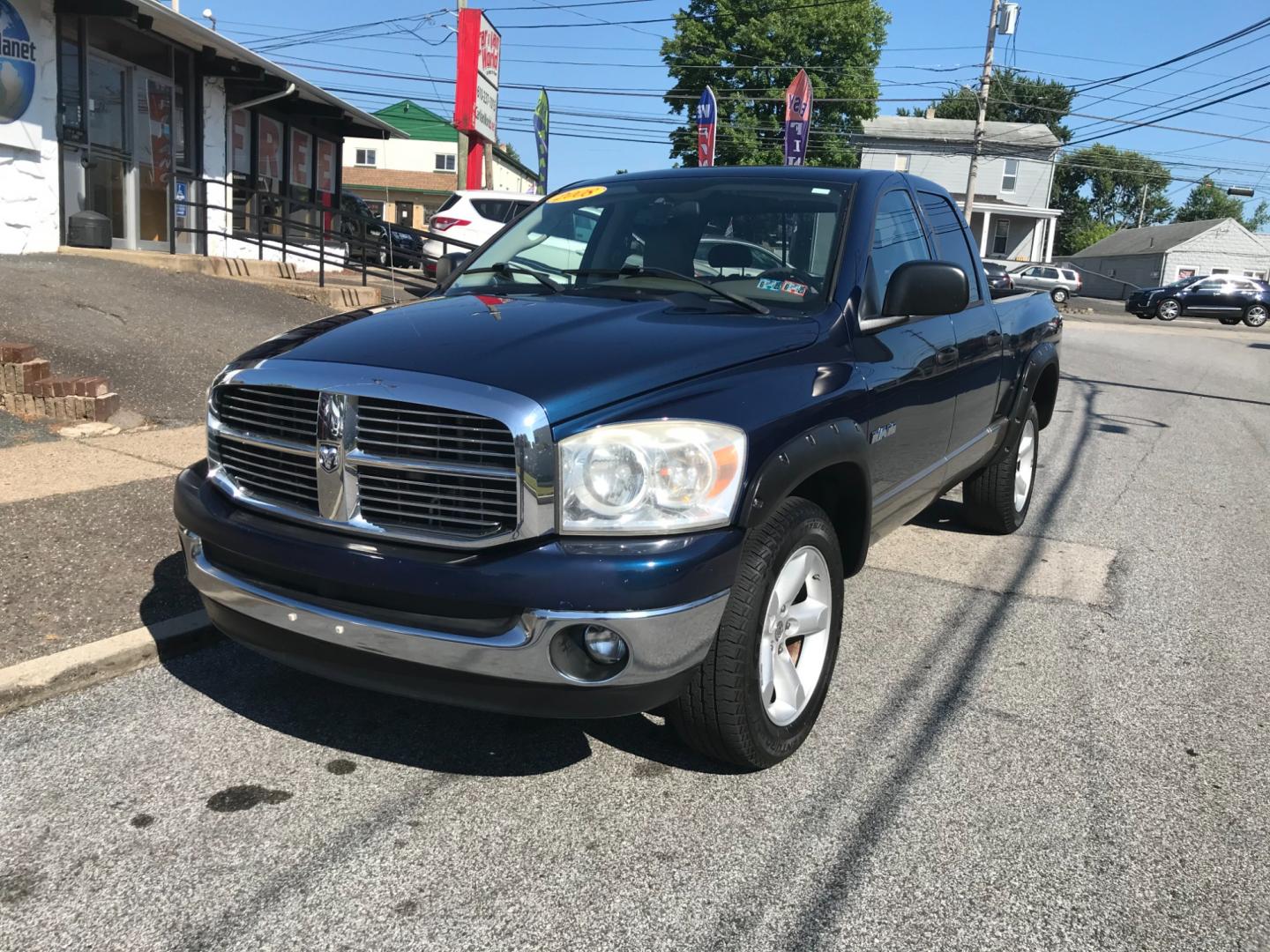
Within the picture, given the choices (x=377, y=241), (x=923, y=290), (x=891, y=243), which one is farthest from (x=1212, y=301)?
(x=923, y=290)

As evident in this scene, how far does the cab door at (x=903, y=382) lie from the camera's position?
3.73 meters

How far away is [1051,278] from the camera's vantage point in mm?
40906

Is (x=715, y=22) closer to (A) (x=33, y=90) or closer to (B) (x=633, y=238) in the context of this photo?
(A) (x=33, y=90)

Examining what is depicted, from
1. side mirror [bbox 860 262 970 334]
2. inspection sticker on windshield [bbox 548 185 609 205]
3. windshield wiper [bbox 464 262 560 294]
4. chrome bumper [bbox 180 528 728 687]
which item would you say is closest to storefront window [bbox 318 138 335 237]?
inspection sticker on windshield [bbox 548 185 609 205]

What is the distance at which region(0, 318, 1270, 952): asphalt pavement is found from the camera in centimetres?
249

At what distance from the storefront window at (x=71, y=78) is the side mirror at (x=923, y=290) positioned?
41.2 ft

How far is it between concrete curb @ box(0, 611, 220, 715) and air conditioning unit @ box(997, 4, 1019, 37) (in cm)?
3852

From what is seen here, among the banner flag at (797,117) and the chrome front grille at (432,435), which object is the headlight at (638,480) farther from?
the banner flag at (797,117)

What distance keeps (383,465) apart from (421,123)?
2297 inches

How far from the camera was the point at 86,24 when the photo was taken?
12953 millimetres

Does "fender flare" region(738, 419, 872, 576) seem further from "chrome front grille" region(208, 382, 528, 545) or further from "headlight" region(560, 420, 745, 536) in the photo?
"chrome front grille" region(208, 382, 528, 545)

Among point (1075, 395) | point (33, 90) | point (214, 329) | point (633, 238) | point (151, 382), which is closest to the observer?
point (633, 238)

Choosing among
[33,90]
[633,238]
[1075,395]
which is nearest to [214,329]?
[33,90]

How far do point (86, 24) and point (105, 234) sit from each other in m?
2.59
